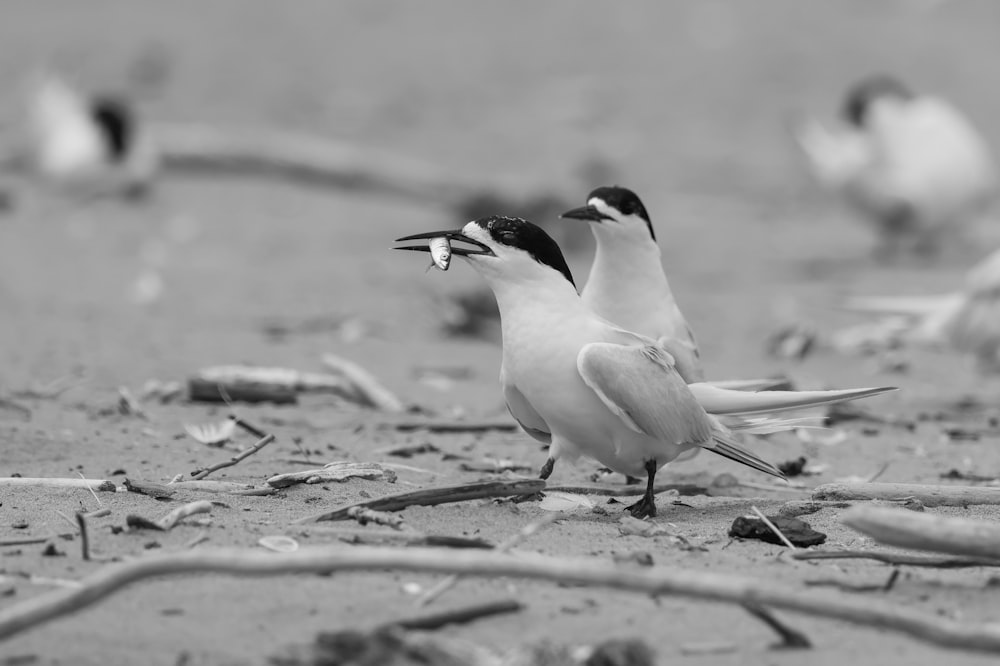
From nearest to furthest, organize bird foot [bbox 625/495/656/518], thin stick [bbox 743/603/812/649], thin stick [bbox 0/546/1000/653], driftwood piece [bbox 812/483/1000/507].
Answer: thin stick [bbox 0/546/1000/653]
thin stick [bbox 743/603/812/649]
bird foot [bbox 625/495/656/518]
driftwood piece [bbox 812/483/1000/507]

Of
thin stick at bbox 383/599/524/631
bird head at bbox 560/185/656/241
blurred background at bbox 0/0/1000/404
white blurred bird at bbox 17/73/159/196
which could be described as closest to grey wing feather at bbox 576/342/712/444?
bird head at bbox 560/185/656/241

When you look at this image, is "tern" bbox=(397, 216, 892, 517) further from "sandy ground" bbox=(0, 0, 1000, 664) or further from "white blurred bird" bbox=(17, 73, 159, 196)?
"white blurred bird" bbox=(17, 73, 159, 196)

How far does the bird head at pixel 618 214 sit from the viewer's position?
451 centimetres

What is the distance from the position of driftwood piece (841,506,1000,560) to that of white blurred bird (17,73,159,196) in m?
9.45

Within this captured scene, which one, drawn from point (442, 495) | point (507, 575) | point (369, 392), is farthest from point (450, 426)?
point (507, 575)

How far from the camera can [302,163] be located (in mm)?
12117

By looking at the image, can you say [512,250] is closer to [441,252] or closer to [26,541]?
[441,252]

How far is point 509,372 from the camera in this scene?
376cm

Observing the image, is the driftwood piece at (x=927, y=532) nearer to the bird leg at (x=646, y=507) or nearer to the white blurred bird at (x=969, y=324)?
the bird leg at (x=646, y=507)

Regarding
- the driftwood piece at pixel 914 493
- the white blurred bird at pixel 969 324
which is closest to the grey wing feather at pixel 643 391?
the driftwood piece at pixel 914 493

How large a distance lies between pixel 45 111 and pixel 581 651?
417 inches

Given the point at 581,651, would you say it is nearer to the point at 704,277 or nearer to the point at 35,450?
the point at 35,450

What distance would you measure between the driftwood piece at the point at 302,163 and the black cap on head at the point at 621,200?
23.3ft

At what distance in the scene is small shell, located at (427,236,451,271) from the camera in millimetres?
3610
